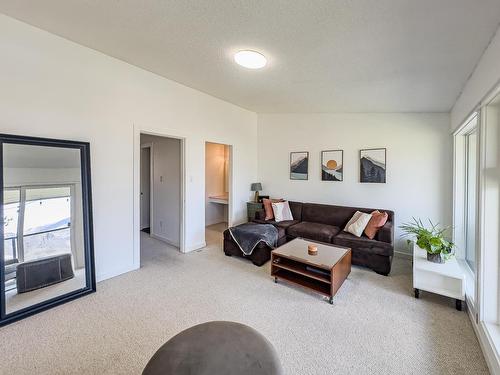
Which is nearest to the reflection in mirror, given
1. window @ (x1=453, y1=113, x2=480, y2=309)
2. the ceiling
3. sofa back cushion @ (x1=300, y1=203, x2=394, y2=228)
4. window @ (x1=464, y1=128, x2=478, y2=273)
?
the ceiling

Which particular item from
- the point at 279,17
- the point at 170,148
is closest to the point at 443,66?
the point at 279,17

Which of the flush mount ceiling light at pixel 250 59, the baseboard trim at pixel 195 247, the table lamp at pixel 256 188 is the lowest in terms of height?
the baseboard trim at pixel 195 247

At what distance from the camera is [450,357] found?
1775 mm

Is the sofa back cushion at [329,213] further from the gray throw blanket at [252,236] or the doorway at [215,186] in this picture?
the doorway at [215,186]

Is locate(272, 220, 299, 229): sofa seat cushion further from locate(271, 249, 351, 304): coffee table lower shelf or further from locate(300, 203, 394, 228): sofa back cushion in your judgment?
locate(271, 249, 351, 304): coffee table lower shelf

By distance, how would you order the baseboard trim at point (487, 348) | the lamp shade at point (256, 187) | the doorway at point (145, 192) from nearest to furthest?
1. the baseboard trim at point (487, 348)
2. the lamp shade at point (256, 187)
3. the doorway at point (145, 192)

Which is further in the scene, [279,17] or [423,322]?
[423,322]

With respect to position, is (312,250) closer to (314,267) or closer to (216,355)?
(314,267)

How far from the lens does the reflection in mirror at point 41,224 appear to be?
218cm

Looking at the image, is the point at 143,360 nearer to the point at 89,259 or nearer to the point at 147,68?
the point at 89,259

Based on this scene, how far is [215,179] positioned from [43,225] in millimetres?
4024

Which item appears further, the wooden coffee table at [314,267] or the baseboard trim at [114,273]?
the baseboard trim at [114,273]

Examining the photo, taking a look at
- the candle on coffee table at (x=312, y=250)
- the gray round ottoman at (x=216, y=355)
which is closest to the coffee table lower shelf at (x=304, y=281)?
the candle on coffee table at (x=312, y=250)

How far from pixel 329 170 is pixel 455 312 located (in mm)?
2781
